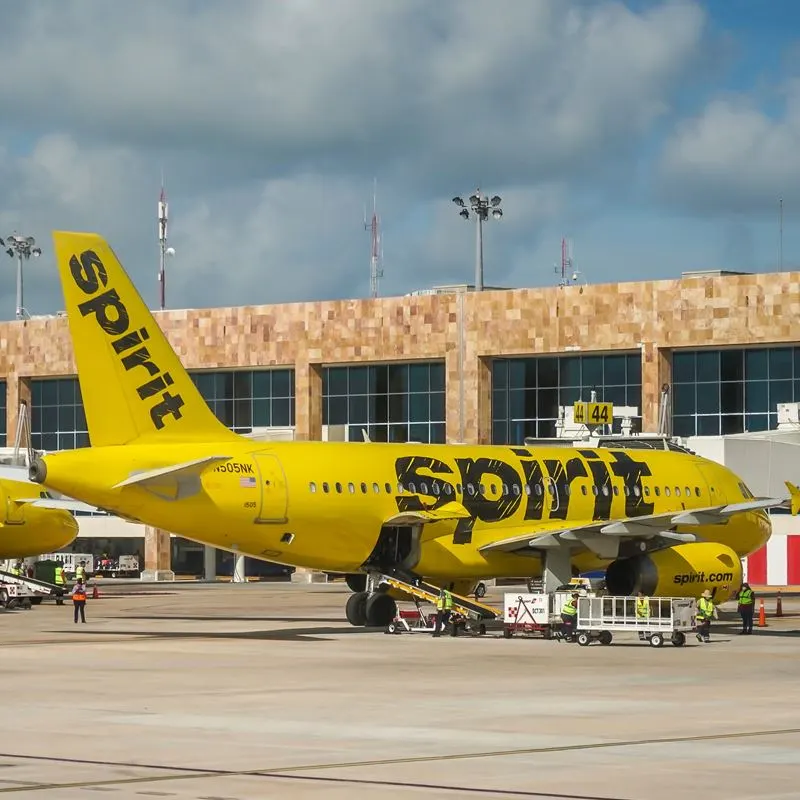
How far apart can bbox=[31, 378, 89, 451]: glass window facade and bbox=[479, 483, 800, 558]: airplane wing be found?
225ft

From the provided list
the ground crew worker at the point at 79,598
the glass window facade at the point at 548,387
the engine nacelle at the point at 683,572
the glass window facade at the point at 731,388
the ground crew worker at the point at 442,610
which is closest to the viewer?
the ground crew worker at the point at 442,610

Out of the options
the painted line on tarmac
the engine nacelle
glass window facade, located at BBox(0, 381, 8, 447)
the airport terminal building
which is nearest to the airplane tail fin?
the engine nacelle

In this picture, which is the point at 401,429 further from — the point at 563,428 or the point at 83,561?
the point at 83,561

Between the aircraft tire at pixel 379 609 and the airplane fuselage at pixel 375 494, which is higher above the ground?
the airplane fuselage at pixel 375 494

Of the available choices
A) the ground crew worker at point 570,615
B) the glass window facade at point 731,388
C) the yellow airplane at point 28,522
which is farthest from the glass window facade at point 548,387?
the ground crew worker at point 570,615

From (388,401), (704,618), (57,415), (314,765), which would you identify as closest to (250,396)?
(388,401)

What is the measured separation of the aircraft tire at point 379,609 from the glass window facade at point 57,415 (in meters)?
67.7

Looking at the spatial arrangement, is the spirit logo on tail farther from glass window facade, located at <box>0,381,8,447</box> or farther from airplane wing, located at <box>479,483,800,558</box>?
glass window facade, located at <box>0,381,8,447</box>

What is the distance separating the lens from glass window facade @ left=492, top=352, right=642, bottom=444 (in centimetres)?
9394

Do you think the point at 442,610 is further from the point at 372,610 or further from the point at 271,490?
the point at 271,490

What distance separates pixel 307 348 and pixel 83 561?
70.0 ft

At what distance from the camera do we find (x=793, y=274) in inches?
3430

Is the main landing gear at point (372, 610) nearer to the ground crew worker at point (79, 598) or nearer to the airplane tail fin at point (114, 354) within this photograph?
the airplane tail fin at point (114, 354)

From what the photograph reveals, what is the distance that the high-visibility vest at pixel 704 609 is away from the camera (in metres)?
42.7
